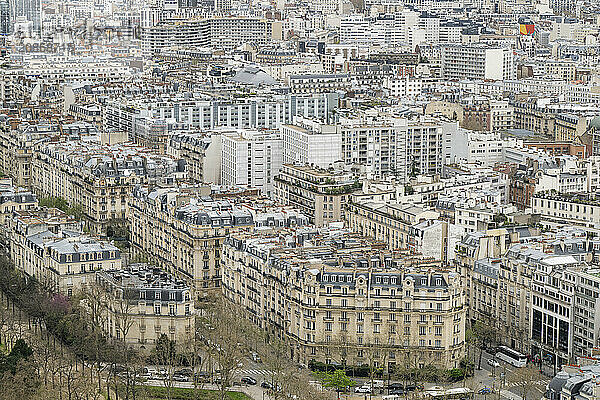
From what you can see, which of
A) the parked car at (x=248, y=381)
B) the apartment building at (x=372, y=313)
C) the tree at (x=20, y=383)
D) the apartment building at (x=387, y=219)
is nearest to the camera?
the tree at (x=20, y=383)

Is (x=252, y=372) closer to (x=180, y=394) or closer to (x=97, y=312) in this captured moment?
(x=180, y=394)

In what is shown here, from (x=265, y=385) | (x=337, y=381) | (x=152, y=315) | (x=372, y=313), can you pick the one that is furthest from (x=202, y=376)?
(x=372, y=313)

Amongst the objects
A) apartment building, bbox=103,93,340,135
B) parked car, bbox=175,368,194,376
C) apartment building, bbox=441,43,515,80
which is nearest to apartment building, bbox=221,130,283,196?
apartment building, bbox=103,93,340,135

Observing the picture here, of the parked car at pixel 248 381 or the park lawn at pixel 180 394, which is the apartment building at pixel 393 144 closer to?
the parked car at pixel 248 381

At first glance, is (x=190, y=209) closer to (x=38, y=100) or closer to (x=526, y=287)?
(x=526, y=287)

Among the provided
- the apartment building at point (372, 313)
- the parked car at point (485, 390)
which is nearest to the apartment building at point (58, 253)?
the apartment building at point (372, 313)

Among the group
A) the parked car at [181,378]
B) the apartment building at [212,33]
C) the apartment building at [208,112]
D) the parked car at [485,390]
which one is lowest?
the parked car at [181,378]

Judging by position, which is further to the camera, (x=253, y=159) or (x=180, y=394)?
(x=253, y=159)
